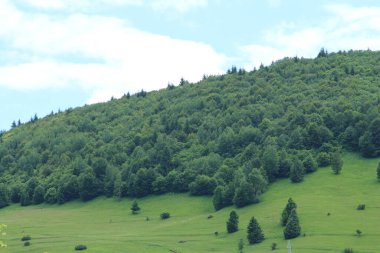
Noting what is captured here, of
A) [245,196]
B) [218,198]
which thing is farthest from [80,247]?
[218,198]

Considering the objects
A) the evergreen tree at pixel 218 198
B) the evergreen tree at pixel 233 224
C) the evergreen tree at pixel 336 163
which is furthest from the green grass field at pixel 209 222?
the evergreen tree at pixel 218 198

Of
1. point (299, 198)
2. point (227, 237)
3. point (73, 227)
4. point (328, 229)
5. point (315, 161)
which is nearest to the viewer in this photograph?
point (328, 229)

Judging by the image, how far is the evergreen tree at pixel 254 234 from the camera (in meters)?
119

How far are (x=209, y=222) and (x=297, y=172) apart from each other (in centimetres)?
3096

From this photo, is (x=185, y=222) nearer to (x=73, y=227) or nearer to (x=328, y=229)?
(x=73, y=227)

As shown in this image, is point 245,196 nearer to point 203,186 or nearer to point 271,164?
point 271,164

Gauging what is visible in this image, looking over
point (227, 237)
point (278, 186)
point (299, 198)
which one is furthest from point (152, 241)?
point (278, 186)

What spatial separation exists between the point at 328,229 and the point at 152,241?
34.2 meters

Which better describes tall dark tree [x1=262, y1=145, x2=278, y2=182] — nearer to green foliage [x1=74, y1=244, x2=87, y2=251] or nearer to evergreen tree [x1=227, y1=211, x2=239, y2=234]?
evergreen tree [x1=227, y1=211, x2=239, y2=234]

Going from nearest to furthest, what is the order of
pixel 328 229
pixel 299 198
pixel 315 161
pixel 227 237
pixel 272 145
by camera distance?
1. pixel 328 229
2. pixel 227 237
3. pixel 299 198
4. pixel 315 161
5. pixel 272 145

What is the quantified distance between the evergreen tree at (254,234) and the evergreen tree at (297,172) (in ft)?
150

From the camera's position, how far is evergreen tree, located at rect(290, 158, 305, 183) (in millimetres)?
164000

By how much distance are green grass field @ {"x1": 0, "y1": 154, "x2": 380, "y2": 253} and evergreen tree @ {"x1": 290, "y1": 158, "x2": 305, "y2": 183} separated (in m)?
2.09

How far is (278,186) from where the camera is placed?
166m
